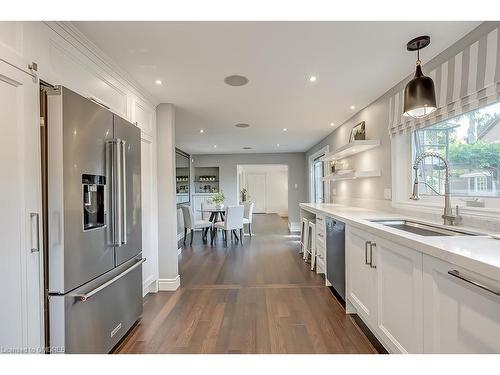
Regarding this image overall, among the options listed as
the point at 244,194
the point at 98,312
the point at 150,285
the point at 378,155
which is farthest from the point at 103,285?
the point at 244,194

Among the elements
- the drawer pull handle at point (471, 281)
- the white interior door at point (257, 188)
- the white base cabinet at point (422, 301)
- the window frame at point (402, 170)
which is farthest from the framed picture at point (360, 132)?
the white interior door at point (257, 188)

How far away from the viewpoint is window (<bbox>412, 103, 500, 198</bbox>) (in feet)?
5.76

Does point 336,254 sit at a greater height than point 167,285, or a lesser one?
greater

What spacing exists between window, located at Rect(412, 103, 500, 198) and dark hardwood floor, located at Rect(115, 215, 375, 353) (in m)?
1.45

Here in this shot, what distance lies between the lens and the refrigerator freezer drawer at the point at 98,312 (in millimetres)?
1397

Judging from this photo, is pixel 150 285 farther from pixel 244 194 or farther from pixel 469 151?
pixel 244 194

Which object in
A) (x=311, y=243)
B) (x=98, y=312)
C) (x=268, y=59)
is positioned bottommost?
(x=311, y=243)

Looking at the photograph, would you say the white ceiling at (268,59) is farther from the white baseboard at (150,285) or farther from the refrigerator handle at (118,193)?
the white baseboard at (150,285)

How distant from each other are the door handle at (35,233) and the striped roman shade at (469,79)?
275 centimetres

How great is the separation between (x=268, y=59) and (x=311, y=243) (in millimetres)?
2968

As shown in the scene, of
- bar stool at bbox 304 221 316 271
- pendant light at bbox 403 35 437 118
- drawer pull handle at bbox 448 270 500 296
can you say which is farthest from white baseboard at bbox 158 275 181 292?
pendant light at bbox 403 35 437 118

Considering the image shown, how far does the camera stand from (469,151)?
1979mm
